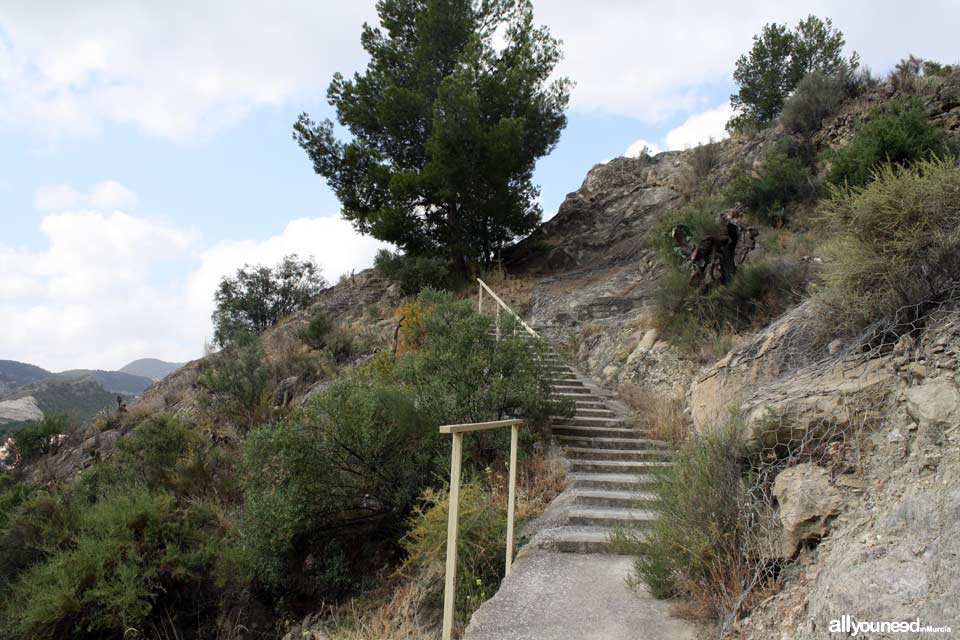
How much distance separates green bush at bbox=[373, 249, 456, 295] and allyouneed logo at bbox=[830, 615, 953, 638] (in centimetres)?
1528

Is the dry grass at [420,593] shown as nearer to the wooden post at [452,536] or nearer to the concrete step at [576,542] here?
the concrete step at [576,542]

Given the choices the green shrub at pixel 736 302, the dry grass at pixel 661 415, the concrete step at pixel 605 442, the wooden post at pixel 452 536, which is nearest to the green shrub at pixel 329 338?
the dry grass at pixel 661 415

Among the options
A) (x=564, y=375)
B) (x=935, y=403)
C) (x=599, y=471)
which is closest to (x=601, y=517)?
(x=599, y=471)

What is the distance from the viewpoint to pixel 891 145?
965cm

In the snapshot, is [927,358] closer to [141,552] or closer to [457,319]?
[457,319]

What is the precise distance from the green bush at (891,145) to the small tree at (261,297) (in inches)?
723

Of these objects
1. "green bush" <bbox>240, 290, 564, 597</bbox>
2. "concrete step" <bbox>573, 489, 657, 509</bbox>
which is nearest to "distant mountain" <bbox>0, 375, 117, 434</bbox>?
"green bush" <bbox>240, 290, 564, 597</bbox>

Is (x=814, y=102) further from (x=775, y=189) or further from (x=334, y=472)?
(x=334, y=472)

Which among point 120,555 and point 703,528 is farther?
point 120,555

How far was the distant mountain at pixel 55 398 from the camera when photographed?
29.5 metres

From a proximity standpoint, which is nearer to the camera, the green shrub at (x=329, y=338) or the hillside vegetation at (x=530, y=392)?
the hillside vegetation at (x=530, y=392)

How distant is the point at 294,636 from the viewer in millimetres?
6445

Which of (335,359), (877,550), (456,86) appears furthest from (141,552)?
(456,86)

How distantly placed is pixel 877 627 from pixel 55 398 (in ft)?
145
